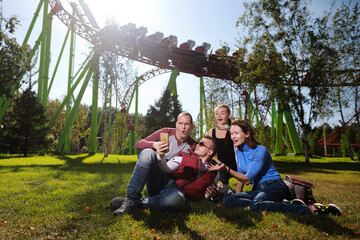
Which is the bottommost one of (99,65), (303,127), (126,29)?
(303,127)

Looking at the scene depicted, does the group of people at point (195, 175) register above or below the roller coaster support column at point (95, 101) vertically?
below

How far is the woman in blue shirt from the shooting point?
276cm

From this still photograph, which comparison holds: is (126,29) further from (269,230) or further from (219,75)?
(269,230)

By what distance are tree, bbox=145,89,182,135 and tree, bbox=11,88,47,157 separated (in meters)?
8.39

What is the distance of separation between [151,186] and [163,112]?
57.7 ft

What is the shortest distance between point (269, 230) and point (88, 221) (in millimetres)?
1885

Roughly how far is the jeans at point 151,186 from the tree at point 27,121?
1386cm

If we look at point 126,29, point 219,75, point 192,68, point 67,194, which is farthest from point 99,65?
point 67,194

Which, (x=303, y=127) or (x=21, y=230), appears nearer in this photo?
(x=21, y=230)

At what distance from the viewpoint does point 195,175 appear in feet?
9.80

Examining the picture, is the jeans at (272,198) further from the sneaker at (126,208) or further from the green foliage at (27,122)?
the green foliage at (27,122)

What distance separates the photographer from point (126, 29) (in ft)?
54.3

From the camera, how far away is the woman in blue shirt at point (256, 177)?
9.05ft

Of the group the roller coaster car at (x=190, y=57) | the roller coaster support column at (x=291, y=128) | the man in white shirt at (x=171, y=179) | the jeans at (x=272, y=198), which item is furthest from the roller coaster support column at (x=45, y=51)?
the roller coaster support column at (x=291, y=128)
